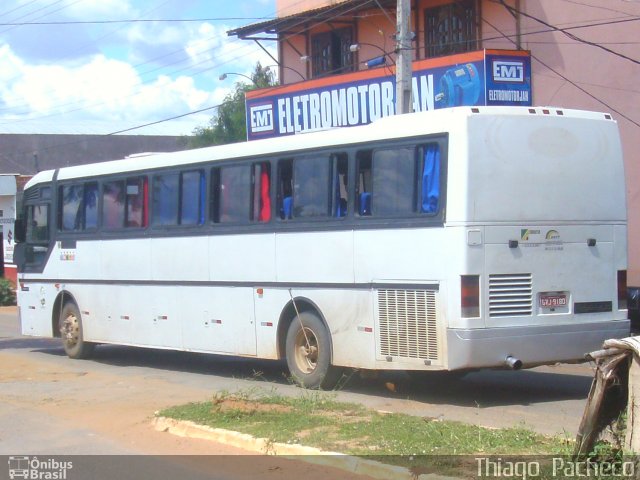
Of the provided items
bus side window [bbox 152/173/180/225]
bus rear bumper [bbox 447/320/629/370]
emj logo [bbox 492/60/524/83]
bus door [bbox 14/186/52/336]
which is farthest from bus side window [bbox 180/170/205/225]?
emj logo [bbox 492/60/524/83]

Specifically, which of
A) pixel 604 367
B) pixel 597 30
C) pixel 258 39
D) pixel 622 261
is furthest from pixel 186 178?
pixel 258 39

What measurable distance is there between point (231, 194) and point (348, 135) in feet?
8.04

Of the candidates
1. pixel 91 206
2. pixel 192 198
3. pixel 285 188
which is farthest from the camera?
pixel 91 206

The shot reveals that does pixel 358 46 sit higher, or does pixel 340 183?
pixel 358 46

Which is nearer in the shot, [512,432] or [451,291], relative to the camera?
[512,432]

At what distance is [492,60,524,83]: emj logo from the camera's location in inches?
816

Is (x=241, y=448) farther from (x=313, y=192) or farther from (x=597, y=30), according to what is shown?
(x=597, y=30)

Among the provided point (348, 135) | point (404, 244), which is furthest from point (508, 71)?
point (404, 244)

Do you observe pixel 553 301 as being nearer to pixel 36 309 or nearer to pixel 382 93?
pixel 36 309

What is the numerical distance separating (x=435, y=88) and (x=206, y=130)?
4251 cm

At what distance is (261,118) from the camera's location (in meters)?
27.4

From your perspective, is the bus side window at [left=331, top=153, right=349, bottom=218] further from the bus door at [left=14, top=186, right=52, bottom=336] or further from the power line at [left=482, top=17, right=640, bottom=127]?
the power line at [left=482, top=17, right=640, bottom=127]

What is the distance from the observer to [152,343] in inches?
611

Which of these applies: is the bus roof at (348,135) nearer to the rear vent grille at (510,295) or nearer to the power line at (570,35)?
the rear vent grille at (510,295)
